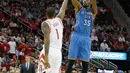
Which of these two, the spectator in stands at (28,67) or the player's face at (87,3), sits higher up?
the player's face at (87,3)

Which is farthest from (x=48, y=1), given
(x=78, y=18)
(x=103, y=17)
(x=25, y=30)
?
(x=78, y=18)

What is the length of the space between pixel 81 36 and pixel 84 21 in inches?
12.5

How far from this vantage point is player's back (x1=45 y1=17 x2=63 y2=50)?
710 cm

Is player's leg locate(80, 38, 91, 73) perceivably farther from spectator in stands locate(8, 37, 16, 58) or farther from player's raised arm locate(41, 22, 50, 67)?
spectator in stands locate(8, 37, 16, 58)

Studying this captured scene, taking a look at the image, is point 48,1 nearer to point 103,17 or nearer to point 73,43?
point 103,17

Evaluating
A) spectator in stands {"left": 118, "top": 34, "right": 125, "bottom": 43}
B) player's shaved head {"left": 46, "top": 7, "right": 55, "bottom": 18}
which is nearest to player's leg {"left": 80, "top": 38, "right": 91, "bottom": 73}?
player's shaved head {"left": 46, "top": 7, "right": 55, "bottom": 18}

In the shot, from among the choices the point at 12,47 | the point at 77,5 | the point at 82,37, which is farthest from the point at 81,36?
the point at 12,47

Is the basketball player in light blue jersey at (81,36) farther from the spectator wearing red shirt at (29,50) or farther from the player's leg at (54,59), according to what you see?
the spectator wearing red shirt at (29,50)

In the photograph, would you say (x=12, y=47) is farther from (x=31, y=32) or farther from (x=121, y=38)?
(x=121, y=38)

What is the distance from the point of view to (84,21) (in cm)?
823

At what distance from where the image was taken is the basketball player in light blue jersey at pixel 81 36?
323 inches

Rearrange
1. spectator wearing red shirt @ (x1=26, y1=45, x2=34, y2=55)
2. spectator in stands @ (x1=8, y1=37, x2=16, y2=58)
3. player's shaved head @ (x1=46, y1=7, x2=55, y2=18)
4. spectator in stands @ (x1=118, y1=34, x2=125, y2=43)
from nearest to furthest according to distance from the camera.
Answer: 1. player's shaved head @ (x1=46, y1=7, x2=55, y2=18)
2. spectator wearing red shirt @ (x1=26, y1=45, x2=34, y2=55)
3. spectator in stands @ (x1=8, y1=37, x2=16, y2=58)
4. spectator in stands @ (x1=118, y1=34, x2=125, y2=43)

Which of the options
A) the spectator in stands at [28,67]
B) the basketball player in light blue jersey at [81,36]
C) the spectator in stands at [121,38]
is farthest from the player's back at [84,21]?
the spectator in stands at [121,38]

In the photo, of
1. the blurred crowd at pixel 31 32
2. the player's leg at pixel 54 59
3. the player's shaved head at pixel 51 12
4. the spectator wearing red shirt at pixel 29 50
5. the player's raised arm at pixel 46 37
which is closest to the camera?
the player's raised arm at pixel 46 37
